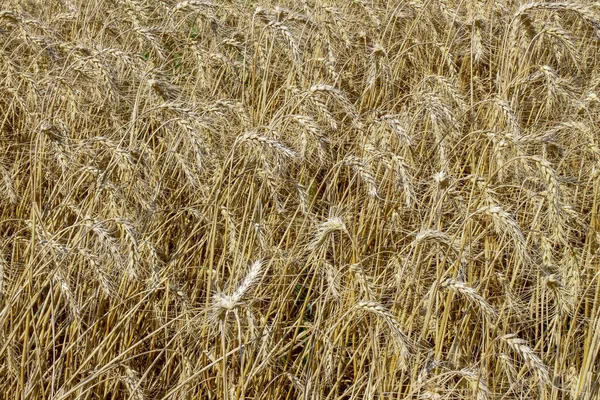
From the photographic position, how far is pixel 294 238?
2.77 metres

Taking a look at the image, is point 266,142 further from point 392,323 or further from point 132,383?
point 132,383

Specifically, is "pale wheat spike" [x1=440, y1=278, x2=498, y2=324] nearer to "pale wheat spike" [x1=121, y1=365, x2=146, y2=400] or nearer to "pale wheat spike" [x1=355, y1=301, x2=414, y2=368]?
"pale wheat spike" [x1=355, y1=301, x2=414, y2=368]

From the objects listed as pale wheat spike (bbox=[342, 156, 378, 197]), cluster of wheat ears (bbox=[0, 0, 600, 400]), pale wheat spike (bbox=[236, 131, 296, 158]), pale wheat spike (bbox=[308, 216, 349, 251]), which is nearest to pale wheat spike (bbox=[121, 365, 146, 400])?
cluster of wheat ears (bbox=[0, 0, 600, 400])

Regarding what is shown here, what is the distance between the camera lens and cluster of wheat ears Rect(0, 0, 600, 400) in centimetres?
216

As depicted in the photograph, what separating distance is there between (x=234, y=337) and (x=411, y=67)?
1914mm

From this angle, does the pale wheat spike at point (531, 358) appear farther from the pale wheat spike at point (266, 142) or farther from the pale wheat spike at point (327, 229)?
the pale wheat spike at point (266, 142)

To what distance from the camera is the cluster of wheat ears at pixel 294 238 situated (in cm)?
216

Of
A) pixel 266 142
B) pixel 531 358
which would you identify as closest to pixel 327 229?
pixel 266 142

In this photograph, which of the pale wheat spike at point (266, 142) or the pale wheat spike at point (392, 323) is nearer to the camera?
the pale wheat spike at point (392, 323)

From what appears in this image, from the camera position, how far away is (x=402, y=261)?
95.4 inches

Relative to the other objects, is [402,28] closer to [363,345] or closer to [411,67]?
[411,67]

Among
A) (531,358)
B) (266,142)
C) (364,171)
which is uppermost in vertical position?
(266,142)

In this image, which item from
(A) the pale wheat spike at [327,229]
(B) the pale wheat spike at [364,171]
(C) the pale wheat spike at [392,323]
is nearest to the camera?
(C) the pale wheat spike at [392,323]

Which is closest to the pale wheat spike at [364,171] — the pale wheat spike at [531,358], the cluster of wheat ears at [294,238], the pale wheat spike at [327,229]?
the cluster of wheat ears at [294,238]
